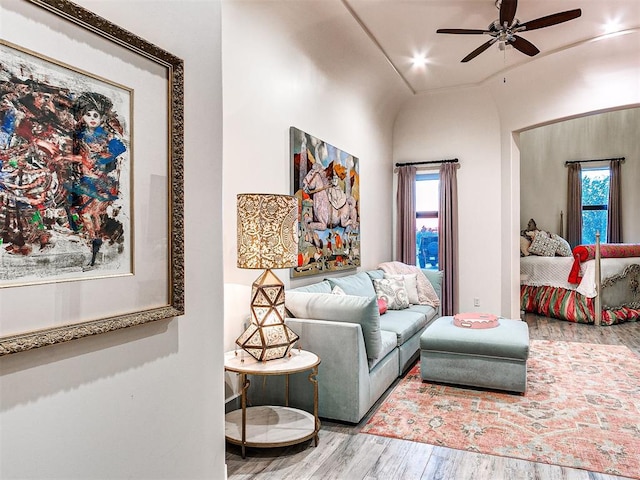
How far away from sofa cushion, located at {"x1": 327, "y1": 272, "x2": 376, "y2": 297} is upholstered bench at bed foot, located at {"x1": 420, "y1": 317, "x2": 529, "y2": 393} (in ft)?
2.60

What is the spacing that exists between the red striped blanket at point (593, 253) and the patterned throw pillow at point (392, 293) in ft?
9.53

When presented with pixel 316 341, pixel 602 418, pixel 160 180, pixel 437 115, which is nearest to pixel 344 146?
pixel 437 115

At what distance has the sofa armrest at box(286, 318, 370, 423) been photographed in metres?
2.90

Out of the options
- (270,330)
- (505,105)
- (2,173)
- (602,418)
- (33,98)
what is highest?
(505,105)

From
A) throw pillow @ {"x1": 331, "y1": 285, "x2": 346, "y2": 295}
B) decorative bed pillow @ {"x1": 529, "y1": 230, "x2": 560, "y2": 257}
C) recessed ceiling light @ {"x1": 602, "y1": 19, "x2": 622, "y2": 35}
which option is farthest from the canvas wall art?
decorative bed pillow @ {"x1": 529, "y1": 230, "x2": 560, "y2": 257}

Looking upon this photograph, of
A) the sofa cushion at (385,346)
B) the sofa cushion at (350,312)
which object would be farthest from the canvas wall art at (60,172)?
the sofa cushion at (385,346)

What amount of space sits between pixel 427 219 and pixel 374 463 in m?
4.67

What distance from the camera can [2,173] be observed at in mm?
1051

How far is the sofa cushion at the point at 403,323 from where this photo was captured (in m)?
3.96

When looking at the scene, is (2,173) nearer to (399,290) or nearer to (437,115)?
(399,290)

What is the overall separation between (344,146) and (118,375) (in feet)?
13.4

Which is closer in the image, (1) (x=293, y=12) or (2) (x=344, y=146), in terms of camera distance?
(1) (x=293, y=12)

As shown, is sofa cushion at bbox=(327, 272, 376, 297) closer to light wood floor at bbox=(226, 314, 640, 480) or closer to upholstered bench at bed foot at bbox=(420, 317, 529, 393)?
upholstered bench at bed foot at bbox=(420, 317, 529, 393)

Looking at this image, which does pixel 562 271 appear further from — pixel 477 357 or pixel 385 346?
pixel 385 346
